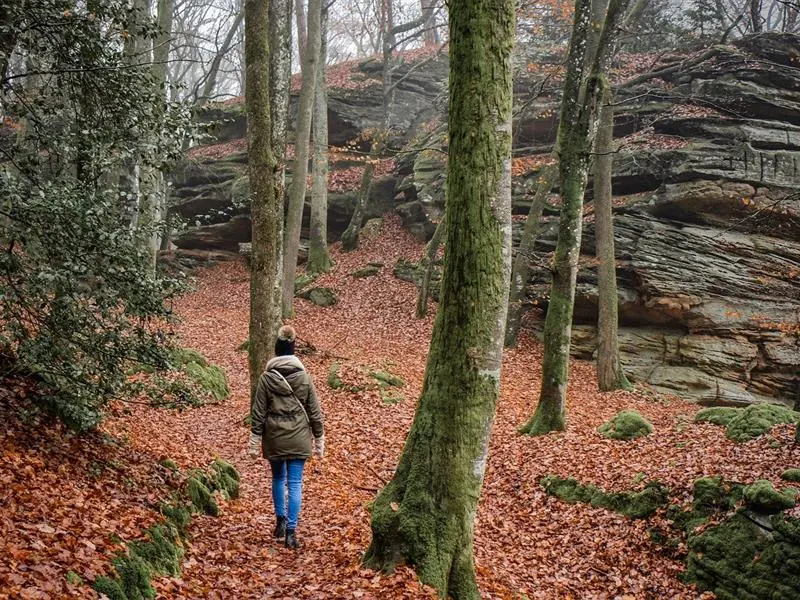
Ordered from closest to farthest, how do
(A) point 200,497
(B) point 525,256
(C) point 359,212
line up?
(A) point 200,497, (B) point 525,256, (C) point 359,212

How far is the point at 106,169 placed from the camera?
5.88 m

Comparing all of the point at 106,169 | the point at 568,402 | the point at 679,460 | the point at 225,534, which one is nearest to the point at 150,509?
the point at 225,534

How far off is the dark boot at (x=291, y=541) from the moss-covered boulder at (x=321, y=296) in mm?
14806

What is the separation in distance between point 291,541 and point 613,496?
4.66m

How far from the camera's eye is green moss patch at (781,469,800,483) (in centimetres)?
720

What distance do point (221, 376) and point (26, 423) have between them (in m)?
7.44

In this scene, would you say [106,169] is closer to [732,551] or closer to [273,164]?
[273,164]

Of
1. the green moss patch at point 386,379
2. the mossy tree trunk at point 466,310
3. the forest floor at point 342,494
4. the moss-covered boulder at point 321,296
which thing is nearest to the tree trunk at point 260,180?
the forest floor at point 342,494

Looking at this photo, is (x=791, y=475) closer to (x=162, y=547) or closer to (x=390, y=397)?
(x=162, y=547)

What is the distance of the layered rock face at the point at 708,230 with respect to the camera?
17109 mm

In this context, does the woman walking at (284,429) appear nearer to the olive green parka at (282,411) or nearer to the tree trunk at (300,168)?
the olive green parka at (282,411)

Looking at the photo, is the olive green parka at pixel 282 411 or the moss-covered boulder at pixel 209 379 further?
the moss-covered boulder at pixel 209 379

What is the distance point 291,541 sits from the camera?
21.1 ft

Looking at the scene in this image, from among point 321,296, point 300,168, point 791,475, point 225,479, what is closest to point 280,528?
point 225,479
